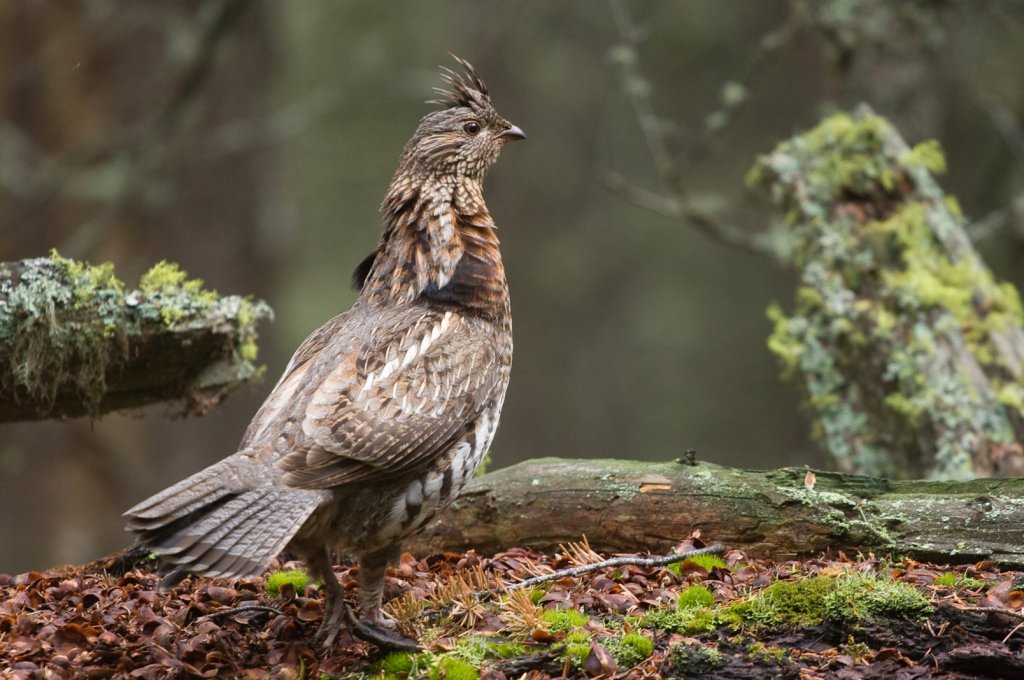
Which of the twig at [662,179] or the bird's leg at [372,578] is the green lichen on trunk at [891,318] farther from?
the bird's leg at [372,578]

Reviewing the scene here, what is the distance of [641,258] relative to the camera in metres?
21.4

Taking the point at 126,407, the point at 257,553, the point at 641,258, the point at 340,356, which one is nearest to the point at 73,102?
the point at 126,407

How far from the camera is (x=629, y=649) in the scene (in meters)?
3.78

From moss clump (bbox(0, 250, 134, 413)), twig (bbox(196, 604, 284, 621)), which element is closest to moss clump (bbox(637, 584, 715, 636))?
twig (bbox(196, 604, 284, 621))

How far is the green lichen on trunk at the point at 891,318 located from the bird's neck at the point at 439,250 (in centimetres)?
269

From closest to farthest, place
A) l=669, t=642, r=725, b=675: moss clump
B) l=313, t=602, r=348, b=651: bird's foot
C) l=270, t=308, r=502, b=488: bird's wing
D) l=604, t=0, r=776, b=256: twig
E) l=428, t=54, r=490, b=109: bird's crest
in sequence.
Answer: l=669, t=642, r=725, b=675: moss clump
l=270, t=308, r=502, b=488: bird's wing
l=313, t=602, r=348, b=651: bird's foot
l=428, t=54, r=490, b=109: bird's crest
l=604, t=0, r=776, b=256: twig

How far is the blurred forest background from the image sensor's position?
8.74 meters

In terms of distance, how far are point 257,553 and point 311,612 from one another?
1.04 meters

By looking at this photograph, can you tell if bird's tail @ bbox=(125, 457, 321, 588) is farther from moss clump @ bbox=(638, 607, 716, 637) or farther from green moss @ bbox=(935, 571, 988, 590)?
green moss @ bbox=(935, 571, 988, 590)

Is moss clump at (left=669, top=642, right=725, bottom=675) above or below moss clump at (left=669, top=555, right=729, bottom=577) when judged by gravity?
below

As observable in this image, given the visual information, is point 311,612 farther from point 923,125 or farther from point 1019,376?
point 923,125

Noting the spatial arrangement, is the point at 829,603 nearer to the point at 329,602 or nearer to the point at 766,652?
the point at 766,652

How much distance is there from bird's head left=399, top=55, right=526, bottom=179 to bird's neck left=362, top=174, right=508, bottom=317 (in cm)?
8

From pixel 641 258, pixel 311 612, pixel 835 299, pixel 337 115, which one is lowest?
pixel 311 612
